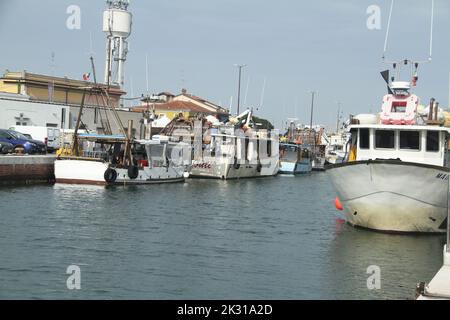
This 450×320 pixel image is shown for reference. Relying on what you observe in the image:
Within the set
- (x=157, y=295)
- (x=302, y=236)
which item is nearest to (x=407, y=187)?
(x=302, y=236)

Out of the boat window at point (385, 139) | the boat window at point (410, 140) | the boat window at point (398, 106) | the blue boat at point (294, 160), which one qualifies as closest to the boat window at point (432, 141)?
the boat window at point (410, 140)

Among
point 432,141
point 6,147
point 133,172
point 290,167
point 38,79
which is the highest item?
point 38,79

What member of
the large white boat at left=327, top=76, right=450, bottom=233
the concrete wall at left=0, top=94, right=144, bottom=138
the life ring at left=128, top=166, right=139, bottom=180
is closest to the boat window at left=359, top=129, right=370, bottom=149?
the large white boat at left=327, top=76, right=450, bottom=233

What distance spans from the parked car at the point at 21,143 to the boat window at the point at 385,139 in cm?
2793

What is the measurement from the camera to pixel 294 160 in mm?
90812

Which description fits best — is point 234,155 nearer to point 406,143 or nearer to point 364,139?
point 364,139

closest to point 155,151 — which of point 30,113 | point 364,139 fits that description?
point 30,113

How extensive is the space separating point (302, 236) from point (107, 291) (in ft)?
41.2

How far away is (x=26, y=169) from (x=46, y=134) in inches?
568

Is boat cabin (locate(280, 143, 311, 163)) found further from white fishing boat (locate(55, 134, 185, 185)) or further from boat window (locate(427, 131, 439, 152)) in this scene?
boat window (locate(427, 131, 439, 152))

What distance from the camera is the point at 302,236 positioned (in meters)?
29.8

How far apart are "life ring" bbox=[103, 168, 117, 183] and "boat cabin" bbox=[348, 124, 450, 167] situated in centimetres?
2062

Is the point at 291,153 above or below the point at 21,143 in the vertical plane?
below
